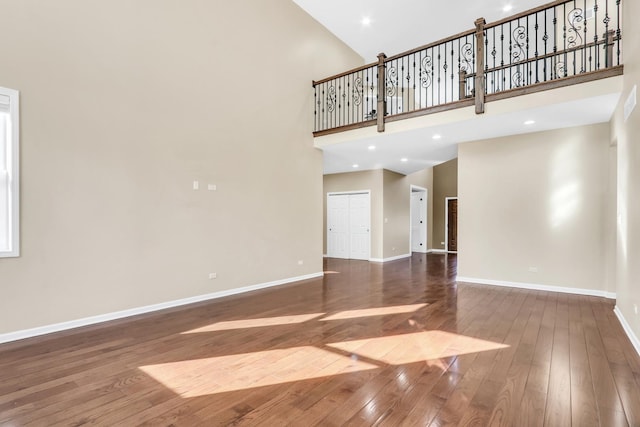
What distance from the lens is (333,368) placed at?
98.3 inches

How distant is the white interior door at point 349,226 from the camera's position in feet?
29.6

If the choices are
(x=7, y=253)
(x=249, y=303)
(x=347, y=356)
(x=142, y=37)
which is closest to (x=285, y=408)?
(x=347, y=356)

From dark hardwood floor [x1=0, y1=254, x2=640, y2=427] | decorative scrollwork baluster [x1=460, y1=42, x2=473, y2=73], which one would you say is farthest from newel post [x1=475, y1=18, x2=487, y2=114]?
dark hardwood floor [x1=0, y1=254, x2=640, y2=427]

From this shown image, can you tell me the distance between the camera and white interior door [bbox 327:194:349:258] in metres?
9.42

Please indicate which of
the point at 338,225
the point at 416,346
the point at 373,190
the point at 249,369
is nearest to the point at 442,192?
the point at 373,190

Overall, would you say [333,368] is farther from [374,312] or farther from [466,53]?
[466,53]

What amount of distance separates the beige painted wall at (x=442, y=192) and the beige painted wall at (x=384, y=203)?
4.75ft

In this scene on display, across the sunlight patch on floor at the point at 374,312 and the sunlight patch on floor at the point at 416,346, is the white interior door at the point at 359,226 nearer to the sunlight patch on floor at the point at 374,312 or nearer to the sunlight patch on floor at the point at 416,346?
the sunlight patch on floor at the point at 374,312

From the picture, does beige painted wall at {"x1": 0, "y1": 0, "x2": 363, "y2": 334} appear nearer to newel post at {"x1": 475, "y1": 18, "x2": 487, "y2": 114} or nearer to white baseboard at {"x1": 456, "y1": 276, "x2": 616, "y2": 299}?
newel post at {"x1": 475, "y1": 18, "x2": 487, "y2": 114}

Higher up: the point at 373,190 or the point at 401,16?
the point at 401,16

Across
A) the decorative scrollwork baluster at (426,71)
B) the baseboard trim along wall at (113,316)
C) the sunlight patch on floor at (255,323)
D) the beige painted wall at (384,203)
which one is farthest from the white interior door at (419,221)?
the sunlight patch on floor at (255,323)

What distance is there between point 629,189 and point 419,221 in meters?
8.14

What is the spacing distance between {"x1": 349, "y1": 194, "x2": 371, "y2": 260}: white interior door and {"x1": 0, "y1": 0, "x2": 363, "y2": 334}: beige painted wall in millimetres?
3190

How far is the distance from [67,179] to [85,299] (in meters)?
1.31
